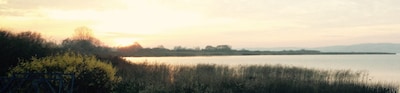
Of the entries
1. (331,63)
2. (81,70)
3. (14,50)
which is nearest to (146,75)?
(14,50)

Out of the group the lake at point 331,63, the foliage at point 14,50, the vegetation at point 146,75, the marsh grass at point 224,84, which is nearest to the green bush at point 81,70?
the vegetation at point 146,75

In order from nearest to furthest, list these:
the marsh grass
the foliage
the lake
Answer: the foliage
the marsh grass
the lake

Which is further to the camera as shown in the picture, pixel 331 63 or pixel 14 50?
pixel 331 63

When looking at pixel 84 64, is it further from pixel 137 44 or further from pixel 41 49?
pixel 137 44

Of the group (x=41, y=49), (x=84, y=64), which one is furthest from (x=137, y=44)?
(x=84, y=64)

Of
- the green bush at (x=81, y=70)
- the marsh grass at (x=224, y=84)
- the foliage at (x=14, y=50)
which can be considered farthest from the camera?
the marsh grass at (x=224, y=84)

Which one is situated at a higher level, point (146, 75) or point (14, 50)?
point (14, 50)

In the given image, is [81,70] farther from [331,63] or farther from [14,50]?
[331,63]

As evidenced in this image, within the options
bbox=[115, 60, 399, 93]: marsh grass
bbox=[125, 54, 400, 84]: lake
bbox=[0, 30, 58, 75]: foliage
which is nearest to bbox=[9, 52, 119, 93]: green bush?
bbox=[115, 60, 399, 93]: marsh grass

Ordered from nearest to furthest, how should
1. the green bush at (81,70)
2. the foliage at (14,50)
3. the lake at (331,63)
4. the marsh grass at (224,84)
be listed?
the green bush at (81,70)
the foliage at (14,50)
the marsh grass at (224,84)
the lake at (331,63)

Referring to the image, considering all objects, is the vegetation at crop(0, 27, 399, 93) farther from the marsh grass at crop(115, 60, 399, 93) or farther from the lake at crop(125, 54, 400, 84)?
the lake at crop(125, 54, 400, 84)

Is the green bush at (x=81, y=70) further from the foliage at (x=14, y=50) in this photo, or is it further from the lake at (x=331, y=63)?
the lake at (x=331, y=63)

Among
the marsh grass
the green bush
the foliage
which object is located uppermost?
the foliage

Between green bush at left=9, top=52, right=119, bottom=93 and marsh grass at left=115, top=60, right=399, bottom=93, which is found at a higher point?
green bush at left=9, top=52, right=119, bottom=93
